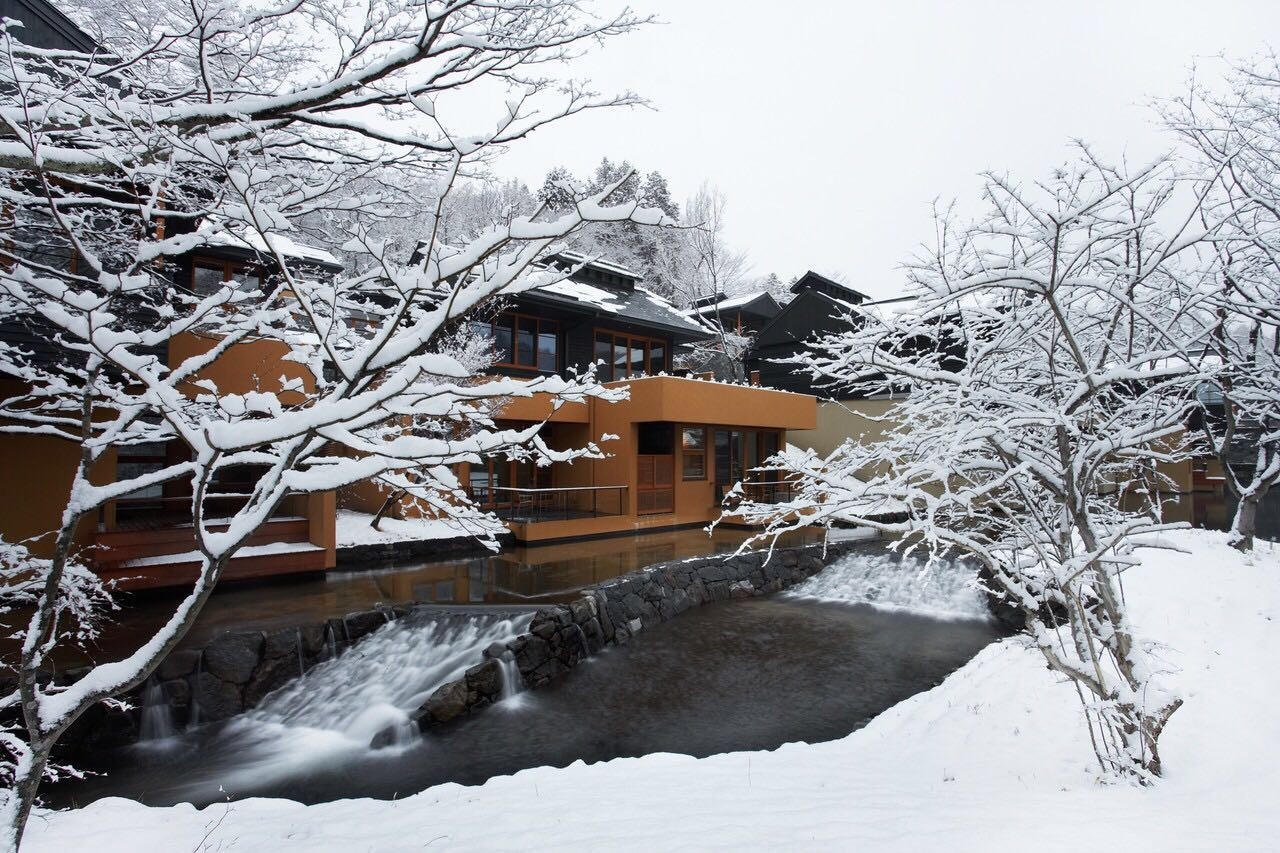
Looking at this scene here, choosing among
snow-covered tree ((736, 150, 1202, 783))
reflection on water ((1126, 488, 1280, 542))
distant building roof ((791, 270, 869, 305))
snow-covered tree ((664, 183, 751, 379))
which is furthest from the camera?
snow-covered tree ((664, 183, 751, 379))

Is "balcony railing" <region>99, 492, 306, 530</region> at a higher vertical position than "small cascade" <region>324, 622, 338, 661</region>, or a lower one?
higher

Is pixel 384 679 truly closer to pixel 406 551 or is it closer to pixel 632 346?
pixel 406 551

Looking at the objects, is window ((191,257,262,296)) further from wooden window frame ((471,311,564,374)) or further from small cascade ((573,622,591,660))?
small cascade ((573,622,591,660))

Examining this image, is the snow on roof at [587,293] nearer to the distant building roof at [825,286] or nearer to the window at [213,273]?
the window at [213,273]

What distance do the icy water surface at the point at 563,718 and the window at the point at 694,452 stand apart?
7678mm

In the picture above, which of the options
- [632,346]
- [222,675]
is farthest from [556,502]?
[222,675]

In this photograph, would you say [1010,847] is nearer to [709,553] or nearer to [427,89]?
[427,89]

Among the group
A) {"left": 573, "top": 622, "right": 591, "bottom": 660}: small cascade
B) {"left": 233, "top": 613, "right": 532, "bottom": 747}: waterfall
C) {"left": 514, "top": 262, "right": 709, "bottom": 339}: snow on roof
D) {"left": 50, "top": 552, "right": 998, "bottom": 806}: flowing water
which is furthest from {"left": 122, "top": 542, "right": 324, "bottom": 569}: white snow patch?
{"left": 514, "top": 262, "right": 709, "bottom": 339}: snow on roof

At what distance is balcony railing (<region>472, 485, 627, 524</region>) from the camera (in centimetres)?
1391

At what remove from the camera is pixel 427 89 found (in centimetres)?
387

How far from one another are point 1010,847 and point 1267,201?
22.8ft

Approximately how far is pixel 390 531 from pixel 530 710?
6.77m

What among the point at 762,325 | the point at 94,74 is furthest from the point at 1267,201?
the point at 762,325

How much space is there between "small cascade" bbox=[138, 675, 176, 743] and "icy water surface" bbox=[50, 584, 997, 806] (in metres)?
0.19
